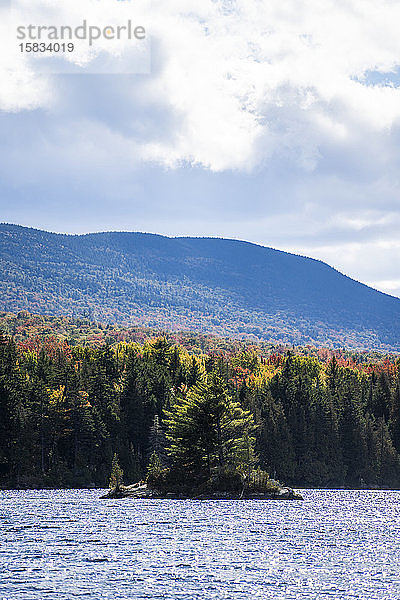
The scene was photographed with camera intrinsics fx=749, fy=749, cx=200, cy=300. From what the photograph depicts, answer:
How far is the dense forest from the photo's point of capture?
119188mm

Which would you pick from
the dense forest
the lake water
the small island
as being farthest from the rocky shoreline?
the dense forest

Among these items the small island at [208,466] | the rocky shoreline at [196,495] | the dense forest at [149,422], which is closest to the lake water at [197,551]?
the rocky shoreline at [196,495]

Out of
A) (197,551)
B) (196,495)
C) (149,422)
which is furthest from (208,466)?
(197,551)

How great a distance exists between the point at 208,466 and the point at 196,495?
14.1 ft

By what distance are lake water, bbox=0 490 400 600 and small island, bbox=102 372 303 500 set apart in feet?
24.5

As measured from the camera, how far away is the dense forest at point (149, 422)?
119m

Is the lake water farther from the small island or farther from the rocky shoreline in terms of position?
the small island

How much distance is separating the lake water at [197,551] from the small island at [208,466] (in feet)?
24.5

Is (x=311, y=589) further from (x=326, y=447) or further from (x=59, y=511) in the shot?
(x=326, y=447)

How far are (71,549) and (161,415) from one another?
8179 cm

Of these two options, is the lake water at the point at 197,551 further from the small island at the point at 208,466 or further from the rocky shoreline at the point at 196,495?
the small island at the point at 208,466

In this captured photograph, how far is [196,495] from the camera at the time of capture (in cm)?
9288

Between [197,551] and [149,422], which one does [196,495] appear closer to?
[149,422]

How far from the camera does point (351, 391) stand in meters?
144
